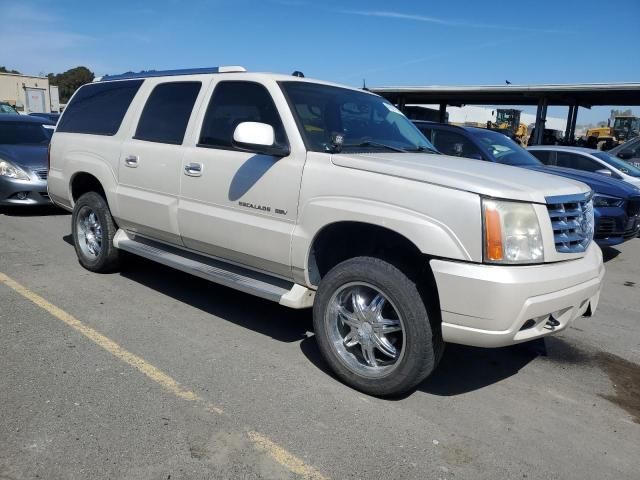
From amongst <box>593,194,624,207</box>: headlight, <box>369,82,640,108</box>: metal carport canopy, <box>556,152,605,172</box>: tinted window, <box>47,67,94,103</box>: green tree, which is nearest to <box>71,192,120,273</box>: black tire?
<box>593,194,624,207</box>: headlight

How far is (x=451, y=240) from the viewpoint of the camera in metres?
3.09

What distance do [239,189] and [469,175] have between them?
1668 millimetres

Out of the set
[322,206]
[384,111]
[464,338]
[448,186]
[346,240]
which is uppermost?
[384,111]

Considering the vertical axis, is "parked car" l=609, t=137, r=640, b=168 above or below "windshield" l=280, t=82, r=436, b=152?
below

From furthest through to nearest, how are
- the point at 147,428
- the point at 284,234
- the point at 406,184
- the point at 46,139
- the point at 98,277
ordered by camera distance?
the point at 46,139
the point at 98,277
the point at 284,234
the point at 406,184
the point at 147,428

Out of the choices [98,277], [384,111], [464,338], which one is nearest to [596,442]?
[464,338]

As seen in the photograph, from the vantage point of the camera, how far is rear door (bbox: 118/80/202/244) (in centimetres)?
469

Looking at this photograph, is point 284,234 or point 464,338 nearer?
point 464,338

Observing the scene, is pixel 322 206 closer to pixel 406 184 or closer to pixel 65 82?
pixel 406 184

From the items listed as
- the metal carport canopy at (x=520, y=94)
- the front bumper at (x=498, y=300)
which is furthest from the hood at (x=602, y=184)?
the metal carport canopy at (x=520, y=94)

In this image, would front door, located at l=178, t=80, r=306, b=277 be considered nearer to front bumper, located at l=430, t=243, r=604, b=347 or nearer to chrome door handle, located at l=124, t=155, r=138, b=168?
chrome door handle, located at l=124, t=155, r=138, b=168

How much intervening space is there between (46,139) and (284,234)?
325 inches

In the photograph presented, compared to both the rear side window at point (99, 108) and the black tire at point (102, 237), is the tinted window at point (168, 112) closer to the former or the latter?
the rear side window at point (99, 108)

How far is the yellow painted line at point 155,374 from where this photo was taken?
2803mm
